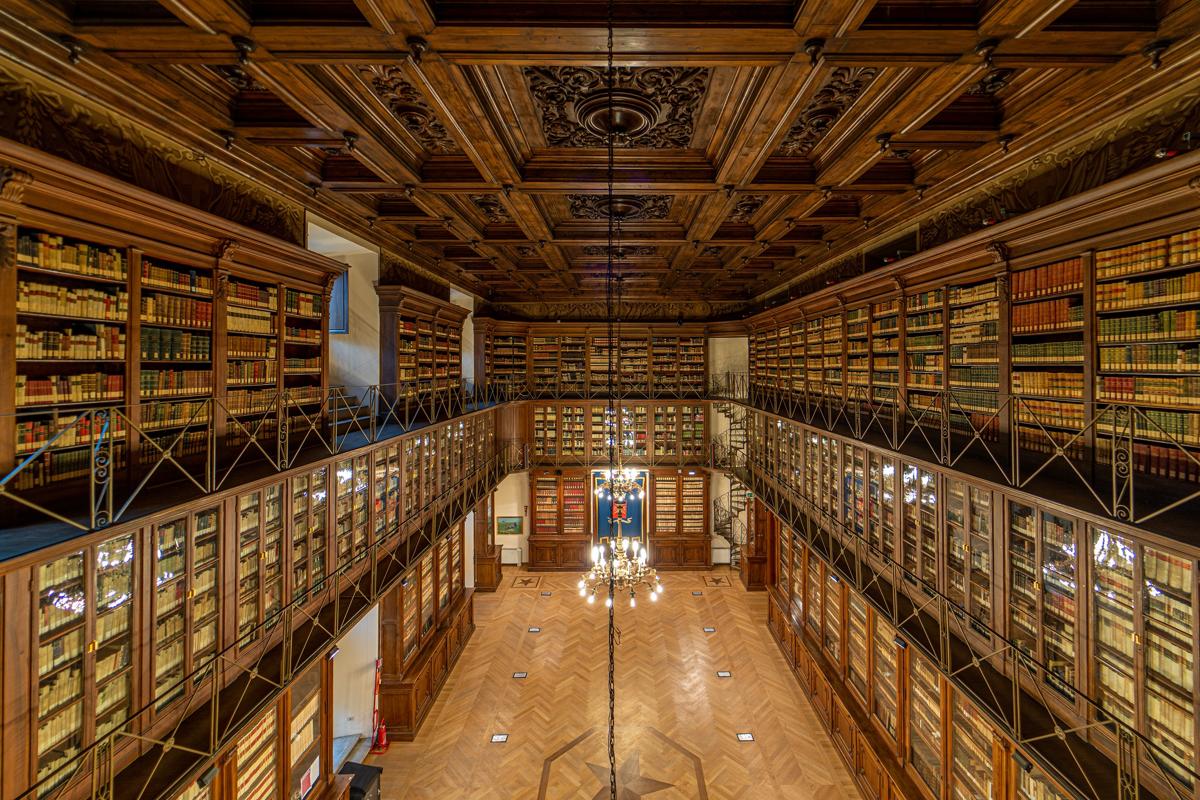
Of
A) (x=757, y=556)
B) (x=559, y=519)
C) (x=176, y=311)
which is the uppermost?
(x=176, y=311)

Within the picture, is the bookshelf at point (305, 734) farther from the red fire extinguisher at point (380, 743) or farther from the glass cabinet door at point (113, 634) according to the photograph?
the glass cabinet door at point (113, 634)

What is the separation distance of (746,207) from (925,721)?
537 centimetres

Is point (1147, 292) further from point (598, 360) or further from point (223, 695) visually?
point (598, 360)

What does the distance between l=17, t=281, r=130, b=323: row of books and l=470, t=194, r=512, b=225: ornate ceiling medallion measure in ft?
9.90

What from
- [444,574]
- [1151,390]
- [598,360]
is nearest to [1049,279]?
[1151,390]

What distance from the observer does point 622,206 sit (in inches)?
220

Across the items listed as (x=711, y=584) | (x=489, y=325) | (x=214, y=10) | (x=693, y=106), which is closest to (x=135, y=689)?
(x=214, y=10)

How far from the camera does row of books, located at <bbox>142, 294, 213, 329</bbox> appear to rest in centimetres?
328

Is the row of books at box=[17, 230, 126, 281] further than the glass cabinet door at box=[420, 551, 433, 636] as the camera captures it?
No

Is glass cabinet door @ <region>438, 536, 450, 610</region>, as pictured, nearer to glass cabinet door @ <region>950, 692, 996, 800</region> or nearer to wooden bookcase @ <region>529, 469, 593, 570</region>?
wooden bookcase @ <region>529, 469, 593, 570</region>

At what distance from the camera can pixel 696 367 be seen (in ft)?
38.0

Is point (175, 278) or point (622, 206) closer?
point (175, 278)

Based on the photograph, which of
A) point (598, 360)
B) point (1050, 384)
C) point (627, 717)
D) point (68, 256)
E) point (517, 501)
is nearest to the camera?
point (68, 256)

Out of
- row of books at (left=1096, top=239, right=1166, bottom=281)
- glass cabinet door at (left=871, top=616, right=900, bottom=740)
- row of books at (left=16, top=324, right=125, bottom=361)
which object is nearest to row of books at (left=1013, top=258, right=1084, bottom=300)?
row of books at (left=1096, top=239, right=1166, bottom=281)
